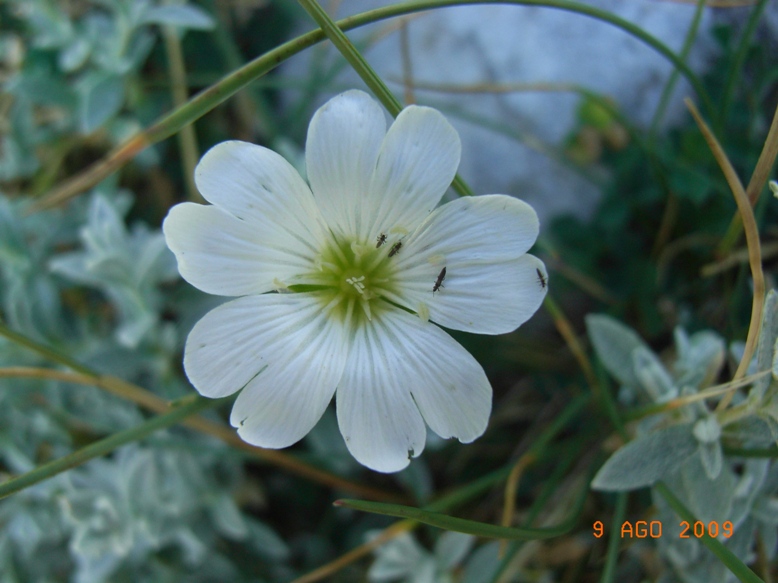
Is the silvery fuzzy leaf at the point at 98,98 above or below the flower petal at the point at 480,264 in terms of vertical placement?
above

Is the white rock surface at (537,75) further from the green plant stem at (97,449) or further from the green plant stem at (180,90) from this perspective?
the green plant stem at (97,449)

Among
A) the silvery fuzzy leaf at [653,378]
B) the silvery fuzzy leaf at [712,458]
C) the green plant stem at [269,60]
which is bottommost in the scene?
the silvery fuzzy leaf at [712,458]

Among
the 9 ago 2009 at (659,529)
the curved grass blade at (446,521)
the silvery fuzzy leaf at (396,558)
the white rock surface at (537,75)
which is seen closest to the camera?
the curved grass blade at (446,521)

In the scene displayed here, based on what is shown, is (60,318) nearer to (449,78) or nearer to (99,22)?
(99,22)

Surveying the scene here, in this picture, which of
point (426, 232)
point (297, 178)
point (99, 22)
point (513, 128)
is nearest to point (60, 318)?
point (99, 22)

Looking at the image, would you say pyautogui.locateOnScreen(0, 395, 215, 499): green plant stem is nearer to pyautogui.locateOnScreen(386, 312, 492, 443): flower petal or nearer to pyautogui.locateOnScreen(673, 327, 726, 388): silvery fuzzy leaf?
pyautogui.locateOnScreen(386, 312, 492, 443): flower petal

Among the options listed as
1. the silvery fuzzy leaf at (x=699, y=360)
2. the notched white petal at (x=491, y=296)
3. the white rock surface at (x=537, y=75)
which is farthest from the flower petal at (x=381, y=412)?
the white rock surface at (x=537, y=75)

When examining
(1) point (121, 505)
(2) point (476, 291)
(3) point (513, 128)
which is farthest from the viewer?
(3) point (513, 128)
